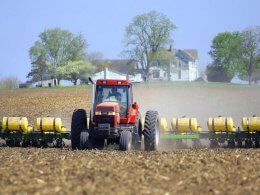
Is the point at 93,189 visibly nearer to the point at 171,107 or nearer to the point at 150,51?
the point at 171,107

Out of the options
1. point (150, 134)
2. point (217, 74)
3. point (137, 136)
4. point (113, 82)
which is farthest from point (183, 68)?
point (113, 82)

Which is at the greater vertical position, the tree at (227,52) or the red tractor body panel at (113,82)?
the tree at (227,52)

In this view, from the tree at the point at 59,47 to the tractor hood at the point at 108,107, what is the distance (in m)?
75.9

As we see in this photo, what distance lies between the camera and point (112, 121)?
702 inches

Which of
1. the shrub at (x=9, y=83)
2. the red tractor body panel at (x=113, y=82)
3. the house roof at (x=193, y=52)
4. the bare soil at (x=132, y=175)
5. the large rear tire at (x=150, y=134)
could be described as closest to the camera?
the bare soil at (x=132, y=175)

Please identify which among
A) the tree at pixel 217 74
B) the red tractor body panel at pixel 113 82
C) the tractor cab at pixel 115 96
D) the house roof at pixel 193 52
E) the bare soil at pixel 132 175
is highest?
the house roof at pixel 193 52

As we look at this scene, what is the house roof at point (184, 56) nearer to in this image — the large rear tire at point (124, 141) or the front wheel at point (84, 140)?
the front wheel at point (84, 140)

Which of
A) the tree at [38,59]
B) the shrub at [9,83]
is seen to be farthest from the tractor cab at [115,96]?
the tree at [38,59]

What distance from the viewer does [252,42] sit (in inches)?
3691

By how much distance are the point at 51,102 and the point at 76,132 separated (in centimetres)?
2757

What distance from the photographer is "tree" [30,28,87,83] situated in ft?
309

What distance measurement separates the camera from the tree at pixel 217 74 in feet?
326

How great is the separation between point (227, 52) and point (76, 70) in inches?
1036

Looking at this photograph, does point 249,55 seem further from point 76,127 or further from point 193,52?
point 76,127
